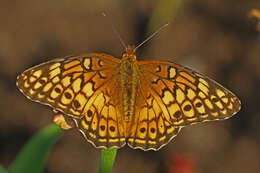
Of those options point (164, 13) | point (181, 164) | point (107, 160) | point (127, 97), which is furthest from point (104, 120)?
point (164, 13)

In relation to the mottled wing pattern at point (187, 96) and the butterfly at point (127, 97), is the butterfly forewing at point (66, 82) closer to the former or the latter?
the butterfly at point (127, 97)

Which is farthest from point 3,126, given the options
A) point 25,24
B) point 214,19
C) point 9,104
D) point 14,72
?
point 214,19

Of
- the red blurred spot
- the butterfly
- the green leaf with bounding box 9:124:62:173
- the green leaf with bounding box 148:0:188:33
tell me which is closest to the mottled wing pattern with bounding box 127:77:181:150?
the butterfly

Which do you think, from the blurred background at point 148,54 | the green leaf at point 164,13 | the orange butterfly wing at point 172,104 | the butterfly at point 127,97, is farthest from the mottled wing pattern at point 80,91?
the green leaf at point 164,13

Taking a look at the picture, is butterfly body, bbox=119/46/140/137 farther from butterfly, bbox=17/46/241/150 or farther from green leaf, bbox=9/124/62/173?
green leaf, bbox=9/124/62/173

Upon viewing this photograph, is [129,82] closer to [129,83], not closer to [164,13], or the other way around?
[129,83]

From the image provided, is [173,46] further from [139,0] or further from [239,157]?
[239,157]
